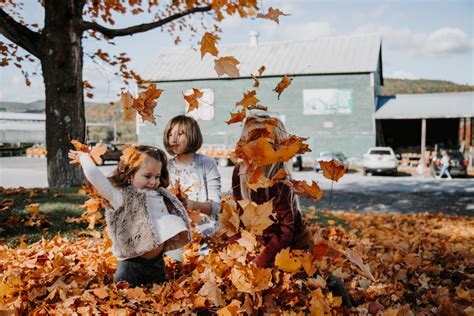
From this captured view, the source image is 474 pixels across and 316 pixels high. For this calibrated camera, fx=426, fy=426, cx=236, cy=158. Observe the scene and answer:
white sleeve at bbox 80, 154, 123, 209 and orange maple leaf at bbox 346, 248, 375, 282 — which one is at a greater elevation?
white sleeve at bbox 80, 154, 123, 209

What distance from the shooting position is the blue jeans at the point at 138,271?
8.85ft

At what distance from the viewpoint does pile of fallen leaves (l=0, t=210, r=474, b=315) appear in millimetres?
2344

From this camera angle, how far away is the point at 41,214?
5.02m

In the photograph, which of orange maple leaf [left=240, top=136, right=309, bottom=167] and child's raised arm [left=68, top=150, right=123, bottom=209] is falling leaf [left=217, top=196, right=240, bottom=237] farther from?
child's raised arm [left=68, top=150, right=123, bottom=209]

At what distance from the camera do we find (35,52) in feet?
23.5

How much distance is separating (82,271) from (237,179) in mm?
1381

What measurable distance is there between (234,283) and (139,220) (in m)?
0.74

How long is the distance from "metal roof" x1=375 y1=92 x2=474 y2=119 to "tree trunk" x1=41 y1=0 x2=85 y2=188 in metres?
23.3

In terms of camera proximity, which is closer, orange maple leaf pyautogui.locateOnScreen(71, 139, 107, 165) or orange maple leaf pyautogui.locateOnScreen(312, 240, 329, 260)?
orange maple leaf pyautogui.locateOnScreen(312, 240, 329, 260)

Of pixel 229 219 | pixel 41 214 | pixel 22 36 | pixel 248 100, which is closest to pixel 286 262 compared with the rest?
pixel 229 219

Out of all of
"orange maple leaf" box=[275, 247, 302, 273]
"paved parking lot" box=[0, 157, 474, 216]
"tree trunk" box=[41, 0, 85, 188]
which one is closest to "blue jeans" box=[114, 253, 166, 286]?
"orange maple leaf" box=[275, 247, 302, 273]

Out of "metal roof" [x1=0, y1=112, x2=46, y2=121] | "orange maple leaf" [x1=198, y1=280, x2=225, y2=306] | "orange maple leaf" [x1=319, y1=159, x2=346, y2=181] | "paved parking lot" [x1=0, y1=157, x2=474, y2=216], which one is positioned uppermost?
"metal roof" [x1=0, y1=112, x2=46, y2=121]

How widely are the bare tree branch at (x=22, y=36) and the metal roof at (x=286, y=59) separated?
823 inches

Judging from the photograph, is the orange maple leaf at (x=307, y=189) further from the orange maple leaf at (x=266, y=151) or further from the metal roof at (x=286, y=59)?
the metal roof at (x=286, y=59)
